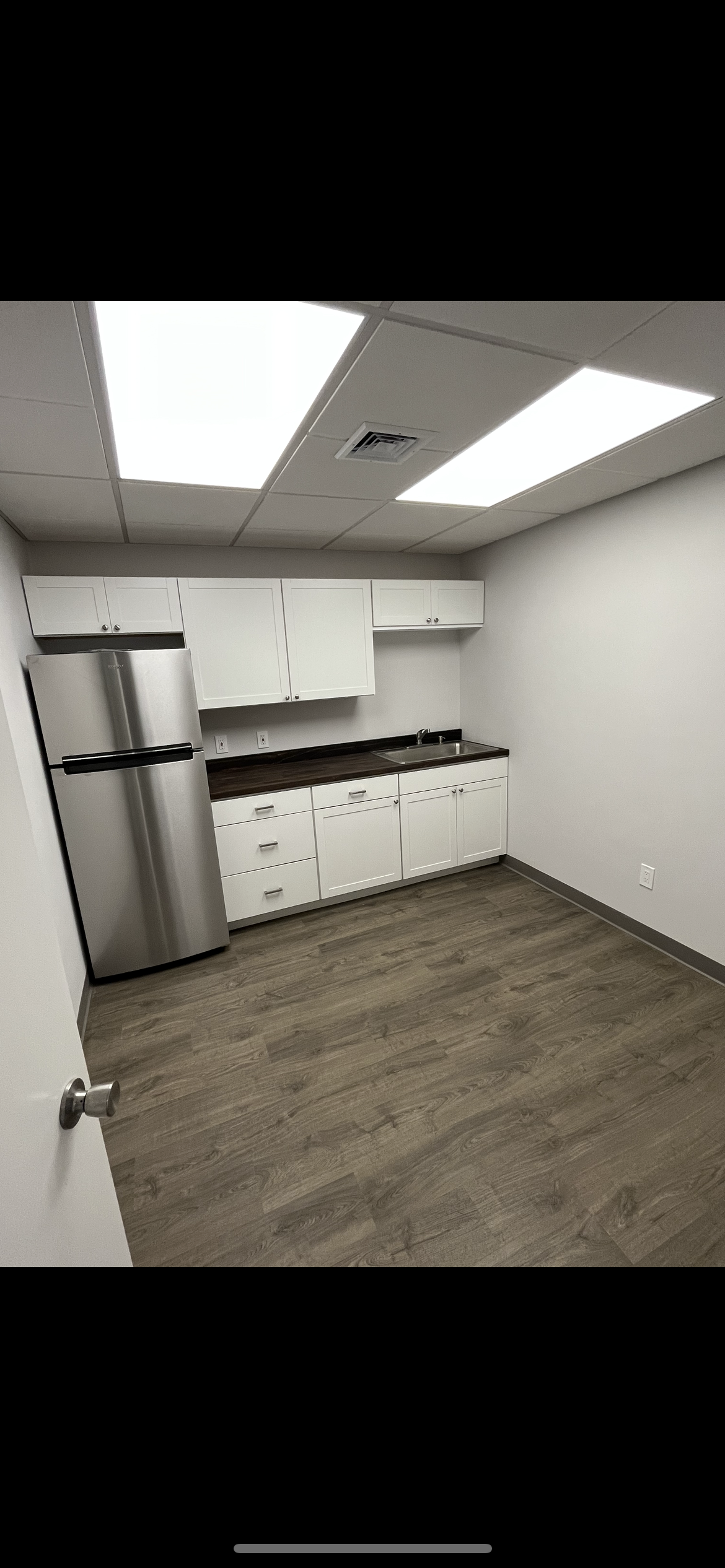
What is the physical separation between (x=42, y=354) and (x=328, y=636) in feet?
6.68

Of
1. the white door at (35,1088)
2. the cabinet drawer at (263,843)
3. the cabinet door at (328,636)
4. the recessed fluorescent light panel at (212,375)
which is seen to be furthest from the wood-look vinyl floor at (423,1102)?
the recessed fluorescent light panel at (212,375)

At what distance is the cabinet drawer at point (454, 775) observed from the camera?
3.22 meters

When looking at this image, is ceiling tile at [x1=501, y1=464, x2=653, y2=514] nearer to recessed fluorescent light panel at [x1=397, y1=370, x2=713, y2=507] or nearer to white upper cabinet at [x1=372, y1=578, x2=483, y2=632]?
recessed fluorescent light panel at [x1=397, y1=370, x2=713, y2=507]

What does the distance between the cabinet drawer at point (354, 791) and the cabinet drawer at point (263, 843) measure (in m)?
0.13

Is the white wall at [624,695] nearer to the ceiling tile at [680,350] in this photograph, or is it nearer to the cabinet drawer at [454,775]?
the cabinet drawer at [454,775]

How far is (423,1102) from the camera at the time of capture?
1.78 m

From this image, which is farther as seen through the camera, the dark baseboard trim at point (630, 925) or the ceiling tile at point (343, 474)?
the dark baseboard trim at point (630, 925)

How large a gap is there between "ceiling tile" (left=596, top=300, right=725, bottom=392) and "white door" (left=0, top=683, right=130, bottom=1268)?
1.54 m

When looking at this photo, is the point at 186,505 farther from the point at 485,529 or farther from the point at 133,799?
the point at 485,529

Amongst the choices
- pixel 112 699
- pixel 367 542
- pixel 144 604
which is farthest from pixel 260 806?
pixel 367 542
